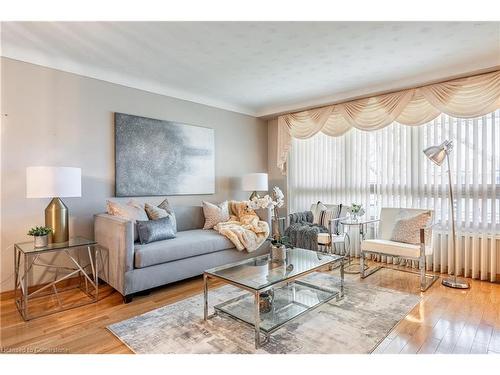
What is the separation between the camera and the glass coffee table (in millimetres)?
2031

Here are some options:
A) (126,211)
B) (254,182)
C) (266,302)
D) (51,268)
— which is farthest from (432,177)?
(51,268)

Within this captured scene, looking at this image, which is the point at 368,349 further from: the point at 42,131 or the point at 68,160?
the point at 42,131

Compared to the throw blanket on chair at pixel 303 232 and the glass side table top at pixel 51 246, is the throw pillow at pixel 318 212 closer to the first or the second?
the throw blanket on chair at pixel 303 232

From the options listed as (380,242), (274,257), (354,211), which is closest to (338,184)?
(354,211)

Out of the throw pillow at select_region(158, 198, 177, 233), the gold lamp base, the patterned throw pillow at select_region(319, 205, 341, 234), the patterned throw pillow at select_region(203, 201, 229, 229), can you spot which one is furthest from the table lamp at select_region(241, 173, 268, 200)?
the gold lamp base

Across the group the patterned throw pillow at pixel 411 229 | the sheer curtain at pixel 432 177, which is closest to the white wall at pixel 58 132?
the sheer curtain at pixel 432 177

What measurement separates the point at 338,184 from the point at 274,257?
242cm

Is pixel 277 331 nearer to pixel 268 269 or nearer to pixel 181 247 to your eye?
pixel 268 269

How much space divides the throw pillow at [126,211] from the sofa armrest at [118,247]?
7.3 inches

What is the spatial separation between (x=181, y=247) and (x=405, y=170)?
315 centimetres

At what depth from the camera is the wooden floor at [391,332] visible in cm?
192

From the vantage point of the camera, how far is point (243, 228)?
3.76 m
